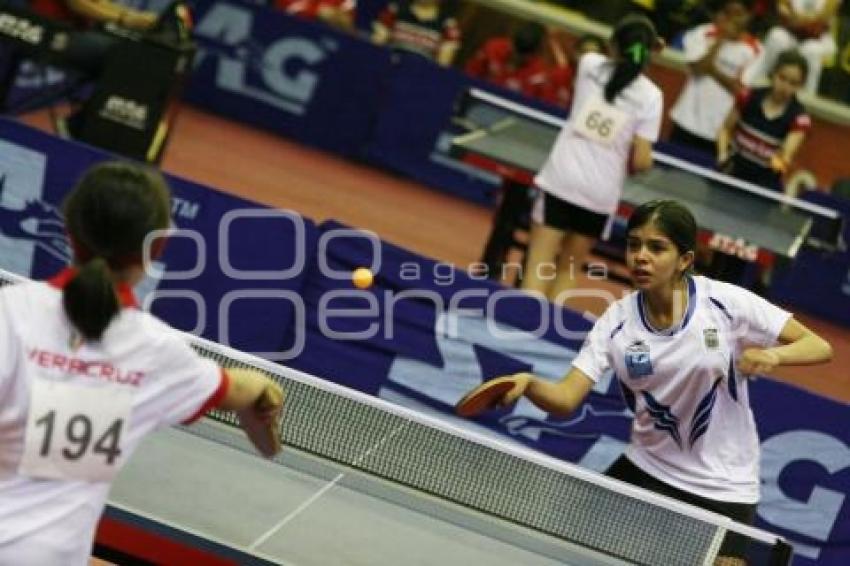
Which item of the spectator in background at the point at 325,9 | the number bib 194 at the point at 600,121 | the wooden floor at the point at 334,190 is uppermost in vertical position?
the spectator in background at the point at 325,9

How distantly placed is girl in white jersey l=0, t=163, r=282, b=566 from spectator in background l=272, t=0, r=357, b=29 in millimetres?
11370

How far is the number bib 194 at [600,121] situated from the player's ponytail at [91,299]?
5812mm

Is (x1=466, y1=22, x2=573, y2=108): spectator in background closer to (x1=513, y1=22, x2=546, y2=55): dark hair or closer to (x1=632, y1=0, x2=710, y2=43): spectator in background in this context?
(x1=513, y1=22, x2=546, y2=55): dark hair

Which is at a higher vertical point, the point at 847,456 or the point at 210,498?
the point at 847,456

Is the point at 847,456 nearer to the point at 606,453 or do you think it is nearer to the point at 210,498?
the point at 606,453

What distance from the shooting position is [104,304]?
350 centimetres

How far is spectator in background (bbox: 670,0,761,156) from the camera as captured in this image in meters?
13.2

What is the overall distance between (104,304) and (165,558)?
1508 mm

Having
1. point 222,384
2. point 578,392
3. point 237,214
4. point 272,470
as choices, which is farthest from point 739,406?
point 237,214

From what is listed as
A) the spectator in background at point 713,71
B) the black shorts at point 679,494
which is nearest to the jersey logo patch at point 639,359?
the black shorts at point 679,494

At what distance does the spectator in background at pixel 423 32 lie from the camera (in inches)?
574

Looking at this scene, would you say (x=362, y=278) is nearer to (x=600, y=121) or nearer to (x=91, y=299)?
(x=600, y=121)

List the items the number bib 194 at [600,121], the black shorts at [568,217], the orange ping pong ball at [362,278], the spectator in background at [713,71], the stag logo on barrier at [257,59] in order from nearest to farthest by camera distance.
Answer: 1. the orange ping pong ball at [362,278]
2. the number bib 194 at [600,121]
3. the black shorts at [568,217]
4. the spectator in background at [713,71]
5. the stag logo on barrier at [257,59]

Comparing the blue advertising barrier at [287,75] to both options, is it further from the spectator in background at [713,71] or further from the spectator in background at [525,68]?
the spectator in background at [713,71]
